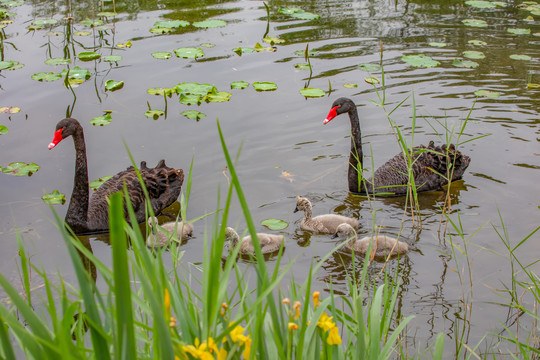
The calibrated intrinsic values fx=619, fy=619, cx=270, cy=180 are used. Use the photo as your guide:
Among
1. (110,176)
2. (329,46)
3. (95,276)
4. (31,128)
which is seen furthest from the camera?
(329,46)

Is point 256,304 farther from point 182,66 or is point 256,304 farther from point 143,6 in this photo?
point 143,6

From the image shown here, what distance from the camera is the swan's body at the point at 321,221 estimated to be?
498 cm

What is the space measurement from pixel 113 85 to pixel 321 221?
369cm

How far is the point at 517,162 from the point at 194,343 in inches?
195

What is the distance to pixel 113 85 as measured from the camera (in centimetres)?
747

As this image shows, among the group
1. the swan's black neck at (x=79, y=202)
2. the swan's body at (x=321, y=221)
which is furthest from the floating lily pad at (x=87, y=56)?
the swan's body at (x=321, y=221)

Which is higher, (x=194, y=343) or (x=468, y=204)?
(x=194, y=343)

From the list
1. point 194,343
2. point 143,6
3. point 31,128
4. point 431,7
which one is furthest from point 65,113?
point 431,7

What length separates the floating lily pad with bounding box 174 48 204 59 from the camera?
8359 mm

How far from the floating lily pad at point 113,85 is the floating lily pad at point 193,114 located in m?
1.15

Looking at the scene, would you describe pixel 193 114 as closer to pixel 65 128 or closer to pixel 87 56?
pixel 65 128

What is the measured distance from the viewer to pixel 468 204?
5.40 m

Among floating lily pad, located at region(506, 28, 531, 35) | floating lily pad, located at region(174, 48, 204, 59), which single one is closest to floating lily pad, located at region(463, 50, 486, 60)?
floating lily pad, located at region(506, 28, 531, 35)

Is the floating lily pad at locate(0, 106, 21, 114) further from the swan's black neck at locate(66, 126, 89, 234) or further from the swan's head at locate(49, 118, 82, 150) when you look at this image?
the swan's black neck at locate(66, 126, 89, 234)
